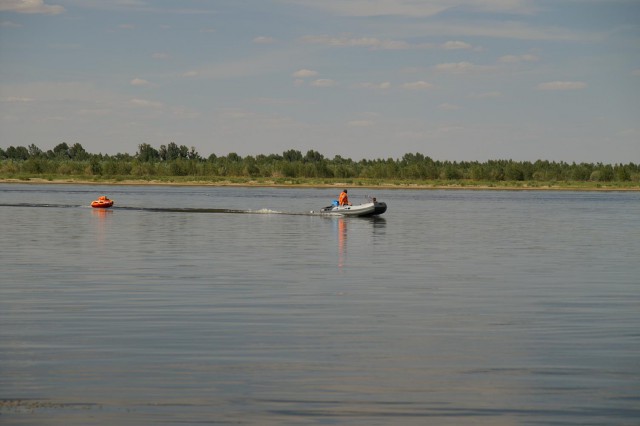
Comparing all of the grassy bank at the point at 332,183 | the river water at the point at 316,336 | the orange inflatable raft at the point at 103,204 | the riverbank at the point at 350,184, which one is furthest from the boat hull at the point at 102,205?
the grassy bank at the point at 332,183

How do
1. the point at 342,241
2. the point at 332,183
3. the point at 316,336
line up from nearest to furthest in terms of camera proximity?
the point at 316,336
the point at 342,241
the point at 332,183

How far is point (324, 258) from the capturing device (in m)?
38.2

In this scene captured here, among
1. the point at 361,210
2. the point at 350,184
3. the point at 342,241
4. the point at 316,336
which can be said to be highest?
the point at 316,336

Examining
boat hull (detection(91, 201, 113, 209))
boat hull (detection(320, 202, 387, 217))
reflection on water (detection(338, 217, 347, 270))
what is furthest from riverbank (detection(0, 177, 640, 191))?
reflection on water (detection(338, 217, 347, 270))

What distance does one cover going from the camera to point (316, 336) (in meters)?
19.1

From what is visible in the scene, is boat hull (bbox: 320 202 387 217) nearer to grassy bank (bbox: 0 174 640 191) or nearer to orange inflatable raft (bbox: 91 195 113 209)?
orange inflatable raft (bbox: 91 195 113 209)

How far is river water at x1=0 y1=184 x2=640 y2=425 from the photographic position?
13492 mm

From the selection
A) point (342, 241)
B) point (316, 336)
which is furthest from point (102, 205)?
point (316, 336)

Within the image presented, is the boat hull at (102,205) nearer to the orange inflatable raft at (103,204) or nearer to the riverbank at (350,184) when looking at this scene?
the orange inflatable raft at (103,204)

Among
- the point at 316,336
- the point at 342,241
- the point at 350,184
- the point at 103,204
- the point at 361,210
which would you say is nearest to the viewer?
the point at 316,336

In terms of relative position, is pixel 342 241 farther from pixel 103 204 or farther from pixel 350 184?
pixel 350 184

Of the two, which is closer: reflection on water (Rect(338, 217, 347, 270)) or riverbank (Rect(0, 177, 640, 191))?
reflection on water (Rect(338, 217, 347, 270))

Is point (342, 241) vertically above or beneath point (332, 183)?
above

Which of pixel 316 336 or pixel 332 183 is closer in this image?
pixel 316 336
